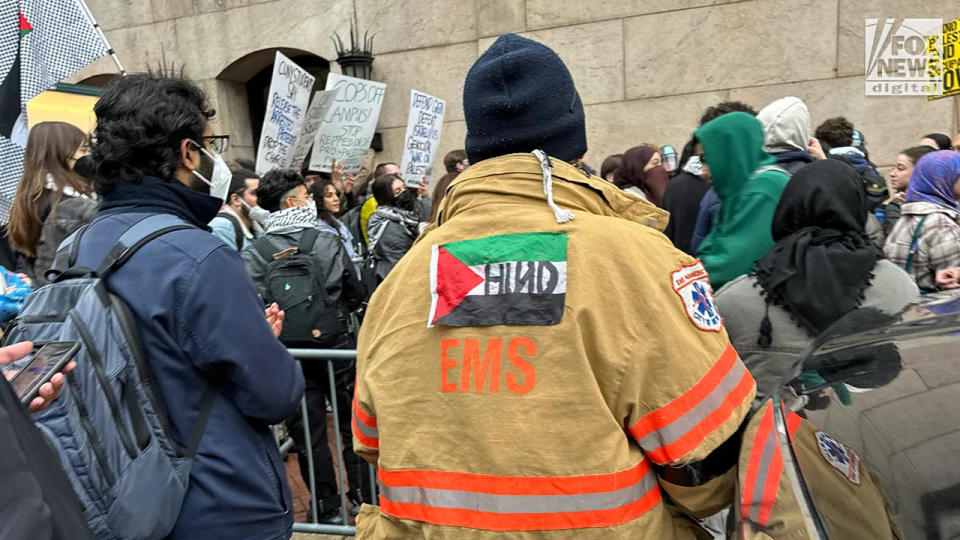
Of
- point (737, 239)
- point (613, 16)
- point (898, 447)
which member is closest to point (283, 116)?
point (613, 16)

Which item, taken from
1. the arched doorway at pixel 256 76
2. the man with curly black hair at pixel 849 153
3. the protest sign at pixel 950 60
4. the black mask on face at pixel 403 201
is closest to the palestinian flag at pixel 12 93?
the black mask on face at pixel 403 201

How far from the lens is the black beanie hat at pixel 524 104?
159cm

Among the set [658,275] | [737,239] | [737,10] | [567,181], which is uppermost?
[737,10]

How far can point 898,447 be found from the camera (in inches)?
59.7

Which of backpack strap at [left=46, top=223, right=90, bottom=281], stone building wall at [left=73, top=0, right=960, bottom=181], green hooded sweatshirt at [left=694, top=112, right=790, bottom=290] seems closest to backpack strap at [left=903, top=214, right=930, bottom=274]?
green hooded sweatshirt at [left=694, top=112, right=790, bottom=290]

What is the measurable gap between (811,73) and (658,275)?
25.6 feet

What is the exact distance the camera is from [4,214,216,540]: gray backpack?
5.95 ft

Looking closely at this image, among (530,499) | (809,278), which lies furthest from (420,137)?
(530,499)

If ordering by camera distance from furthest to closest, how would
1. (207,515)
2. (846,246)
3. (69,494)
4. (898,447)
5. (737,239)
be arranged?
(737,239)
(846,246)
(207,515)
(898,447)
(69,494)

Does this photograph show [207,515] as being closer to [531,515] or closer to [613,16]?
[531,515]

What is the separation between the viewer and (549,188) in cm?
150

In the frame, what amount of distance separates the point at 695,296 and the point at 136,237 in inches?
60.8

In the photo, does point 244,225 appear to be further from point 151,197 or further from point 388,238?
point 151,197

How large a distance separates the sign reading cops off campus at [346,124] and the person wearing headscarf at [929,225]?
531cm
